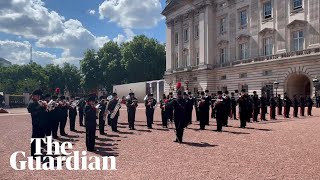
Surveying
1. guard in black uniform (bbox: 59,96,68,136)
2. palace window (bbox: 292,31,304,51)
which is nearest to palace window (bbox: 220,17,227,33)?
palace window (bbox: 292,31,304,51)

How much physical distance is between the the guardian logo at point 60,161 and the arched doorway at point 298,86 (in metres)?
32.1

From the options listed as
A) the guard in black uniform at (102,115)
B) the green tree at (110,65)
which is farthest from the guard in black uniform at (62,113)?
the green tree at (110,65)

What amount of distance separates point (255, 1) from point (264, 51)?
6835mm

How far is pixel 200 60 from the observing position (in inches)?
1961

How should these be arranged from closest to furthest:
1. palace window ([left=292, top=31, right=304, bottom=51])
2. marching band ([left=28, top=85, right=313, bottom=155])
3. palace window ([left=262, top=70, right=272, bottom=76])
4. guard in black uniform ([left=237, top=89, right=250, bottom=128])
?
marching band ([left=28, top=85, right=313, bottom=155]), guard in black uniform ([left=237, top=89, right=250, bottom=128]), palace window ([left=292, top=31, right=304, bottom=51]), palace window ([left=262, top=70, right=272, bottom=76])

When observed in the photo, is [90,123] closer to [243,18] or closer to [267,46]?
[267,46]

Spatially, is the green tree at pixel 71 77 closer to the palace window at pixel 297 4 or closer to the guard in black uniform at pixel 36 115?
the palace window at pixel 297 4

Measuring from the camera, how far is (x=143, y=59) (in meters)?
70.4

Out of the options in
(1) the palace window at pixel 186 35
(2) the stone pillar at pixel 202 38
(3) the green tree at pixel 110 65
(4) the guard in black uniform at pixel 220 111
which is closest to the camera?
(4) the guard in black uniform at pixel 220 111

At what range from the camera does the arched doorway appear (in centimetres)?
3665

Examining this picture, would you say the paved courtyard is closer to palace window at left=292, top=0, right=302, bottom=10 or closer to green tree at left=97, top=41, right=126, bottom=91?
palace window at left=292, top=0, right=302, bottom=10

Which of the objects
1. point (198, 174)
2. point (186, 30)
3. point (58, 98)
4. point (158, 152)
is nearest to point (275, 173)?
point (198, 174)

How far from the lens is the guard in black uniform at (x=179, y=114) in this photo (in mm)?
11758

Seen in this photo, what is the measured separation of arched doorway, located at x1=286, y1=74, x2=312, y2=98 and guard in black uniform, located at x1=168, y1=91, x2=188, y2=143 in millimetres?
28090
